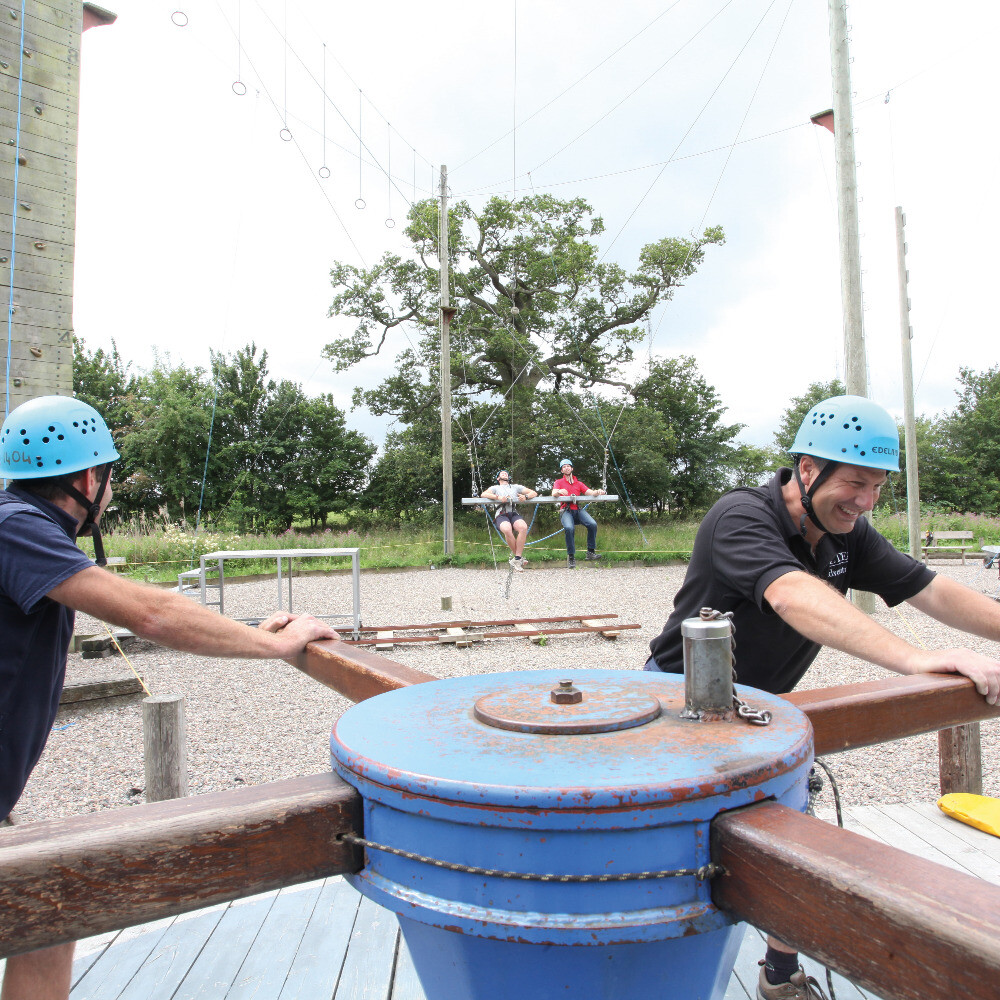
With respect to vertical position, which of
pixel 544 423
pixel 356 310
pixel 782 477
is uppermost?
pixel 356 310

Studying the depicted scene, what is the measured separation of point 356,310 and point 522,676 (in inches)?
905

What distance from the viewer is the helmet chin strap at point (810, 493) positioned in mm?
1914

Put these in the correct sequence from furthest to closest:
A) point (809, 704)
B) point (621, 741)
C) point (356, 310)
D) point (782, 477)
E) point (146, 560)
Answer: point (356, 310) → point (146, 560) → point (782, 477) → point (809, 704) → point (621, 741)

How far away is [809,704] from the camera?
1.33 m

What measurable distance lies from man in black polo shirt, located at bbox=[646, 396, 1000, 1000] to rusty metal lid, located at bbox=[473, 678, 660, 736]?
58 cm

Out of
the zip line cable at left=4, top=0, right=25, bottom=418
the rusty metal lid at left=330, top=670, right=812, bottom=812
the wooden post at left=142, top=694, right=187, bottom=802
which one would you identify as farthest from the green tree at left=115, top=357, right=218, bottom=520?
the rusty metal lid at left=330, top=670, right=812, bottom=812

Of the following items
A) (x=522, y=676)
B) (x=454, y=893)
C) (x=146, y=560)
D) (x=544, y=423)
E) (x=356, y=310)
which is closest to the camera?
(x=454, y=893)

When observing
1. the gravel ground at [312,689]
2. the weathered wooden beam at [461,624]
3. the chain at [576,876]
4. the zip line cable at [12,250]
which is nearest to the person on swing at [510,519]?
the gravel ground at [312,689]

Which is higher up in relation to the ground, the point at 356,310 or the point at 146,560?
the point at 356,310

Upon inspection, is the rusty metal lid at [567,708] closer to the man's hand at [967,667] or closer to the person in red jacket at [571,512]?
the man's hand at [967,667]

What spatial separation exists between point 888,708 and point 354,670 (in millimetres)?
1051

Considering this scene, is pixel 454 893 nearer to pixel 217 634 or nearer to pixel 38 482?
pixel 217 634

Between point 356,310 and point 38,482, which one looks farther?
point 356,310

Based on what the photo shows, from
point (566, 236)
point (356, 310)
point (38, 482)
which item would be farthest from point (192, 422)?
point (38, 482)
